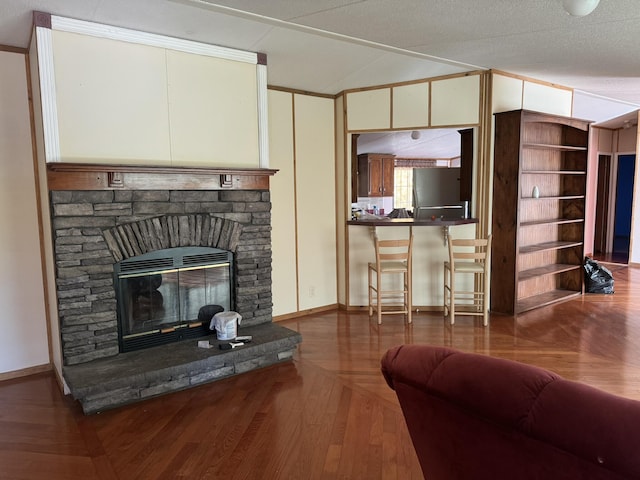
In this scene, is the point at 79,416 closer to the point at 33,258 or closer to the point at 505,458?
the point at 33,258

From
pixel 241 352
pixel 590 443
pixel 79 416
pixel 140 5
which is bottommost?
pixel 79 416

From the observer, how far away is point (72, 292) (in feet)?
9.80

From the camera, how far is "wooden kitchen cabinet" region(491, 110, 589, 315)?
182 inches

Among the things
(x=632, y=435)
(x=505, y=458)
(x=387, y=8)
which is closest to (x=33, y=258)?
(x=387, y=8)

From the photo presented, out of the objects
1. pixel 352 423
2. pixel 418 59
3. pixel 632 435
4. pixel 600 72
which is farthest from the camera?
pixel 600 72

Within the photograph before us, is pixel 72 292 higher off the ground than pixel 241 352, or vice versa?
pixel 72 292

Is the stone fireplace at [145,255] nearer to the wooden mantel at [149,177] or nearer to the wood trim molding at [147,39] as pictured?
the wooden mantel at [149,177]

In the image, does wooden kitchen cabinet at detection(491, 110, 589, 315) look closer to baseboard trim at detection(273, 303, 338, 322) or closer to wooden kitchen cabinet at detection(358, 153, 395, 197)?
baseboard trim at detection(273, 303, 338, 322)

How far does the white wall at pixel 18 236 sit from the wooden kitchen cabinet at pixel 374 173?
5408 millimetres

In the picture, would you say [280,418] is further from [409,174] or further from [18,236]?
[409,174]

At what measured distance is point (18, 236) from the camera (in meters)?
3.37

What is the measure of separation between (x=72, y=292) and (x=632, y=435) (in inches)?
122

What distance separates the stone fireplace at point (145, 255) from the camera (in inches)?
115

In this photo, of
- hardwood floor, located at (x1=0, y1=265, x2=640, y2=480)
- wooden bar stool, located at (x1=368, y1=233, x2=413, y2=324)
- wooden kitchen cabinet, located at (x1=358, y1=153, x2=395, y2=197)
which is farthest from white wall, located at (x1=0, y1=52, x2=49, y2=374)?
wooden kitchen cabinet, located at (x1=358, y1=153, x2=395, y2=197)
